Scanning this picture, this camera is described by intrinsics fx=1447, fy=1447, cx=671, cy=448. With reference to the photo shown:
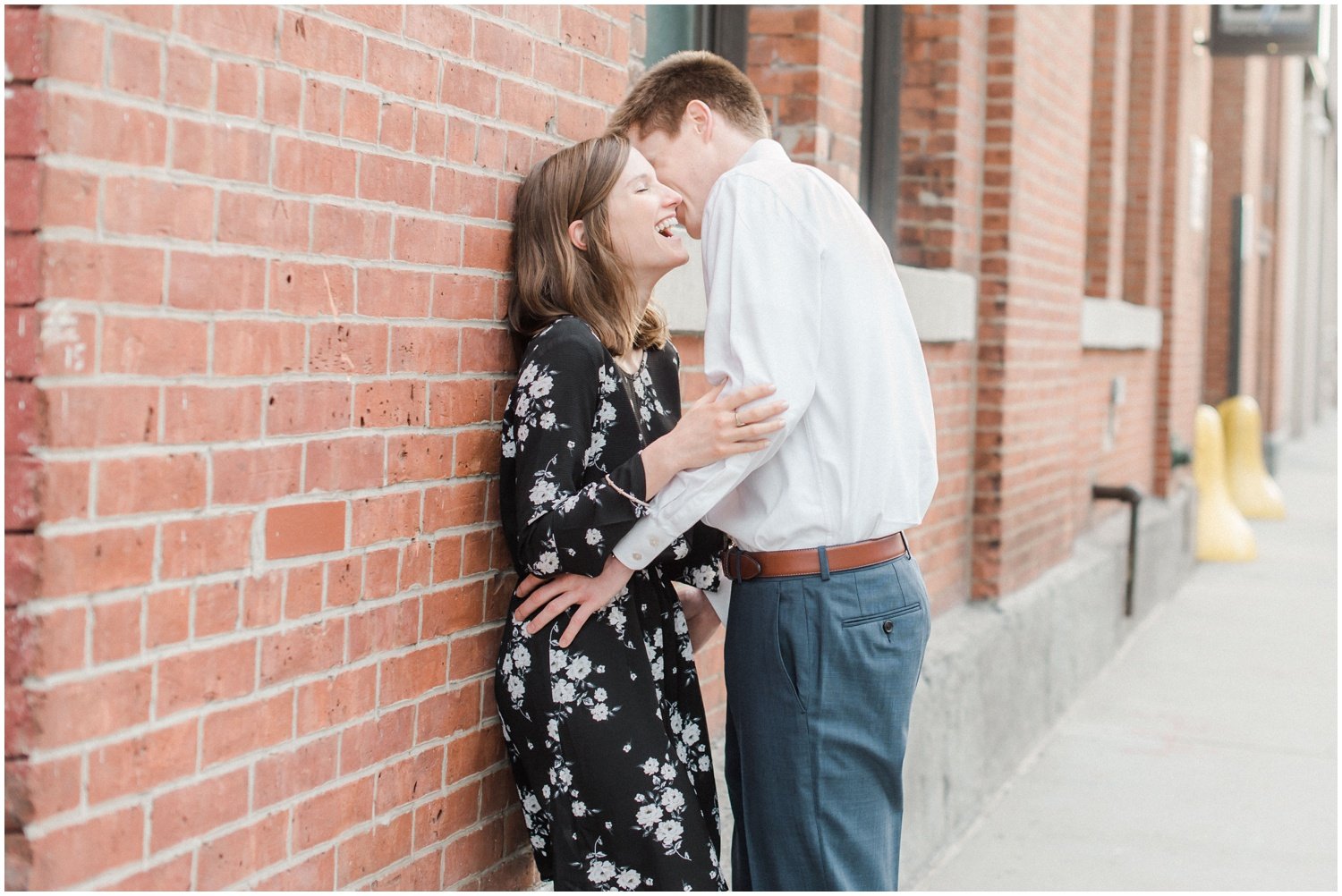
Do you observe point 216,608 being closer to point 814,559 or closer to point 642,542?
point 642,542

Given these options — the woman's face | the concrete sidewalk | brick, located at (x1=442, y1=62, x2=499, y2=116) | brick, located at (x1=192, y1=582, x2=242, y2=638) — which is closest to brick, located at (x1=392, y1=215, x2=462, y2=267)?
brick, located at (x1=442, y1=62, x2=499, y2=116)

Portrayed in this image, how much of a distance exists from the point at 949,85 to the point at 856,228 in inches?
121

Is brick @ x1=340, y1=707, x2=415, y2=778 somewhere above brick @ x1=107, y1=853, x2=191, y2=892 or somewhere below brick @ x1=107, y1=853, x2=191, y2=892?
above

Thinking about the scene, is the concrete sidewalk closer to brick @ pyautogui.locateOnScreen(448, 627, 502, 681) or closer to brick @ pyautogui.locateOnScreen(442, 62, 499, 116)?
brick @ pyautogui.locateOnScreen(448, 627, 502, 681)

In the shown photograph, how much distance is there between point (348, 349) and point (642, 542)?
631 millimetres

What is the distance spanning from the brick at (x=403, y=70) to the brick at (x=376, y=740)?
107 centimetres

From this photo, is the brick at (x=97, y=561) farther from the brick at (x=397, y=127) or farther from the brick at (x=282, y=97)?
the brick at (x=397, y=127)

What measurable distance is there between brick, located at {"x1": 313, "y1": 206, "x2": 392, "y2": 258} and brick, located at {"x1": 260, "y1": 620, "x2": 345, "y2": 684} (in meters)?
0.58

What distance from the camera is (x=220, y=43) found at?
6.71 feet

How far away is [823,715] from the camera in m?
2.73

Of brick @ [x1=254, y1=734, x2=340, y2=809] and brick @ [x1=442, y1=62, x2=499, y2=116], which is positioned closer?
brick @ [x1=254, y1=734, x2=340, y2=809]

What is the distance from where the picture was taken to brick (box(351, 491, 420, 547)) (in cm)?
241

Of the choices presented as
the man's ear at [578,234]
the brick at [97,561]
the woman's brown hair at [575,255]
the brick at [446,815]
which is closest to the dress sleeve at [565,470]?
the woman's brown hair at [575,255]

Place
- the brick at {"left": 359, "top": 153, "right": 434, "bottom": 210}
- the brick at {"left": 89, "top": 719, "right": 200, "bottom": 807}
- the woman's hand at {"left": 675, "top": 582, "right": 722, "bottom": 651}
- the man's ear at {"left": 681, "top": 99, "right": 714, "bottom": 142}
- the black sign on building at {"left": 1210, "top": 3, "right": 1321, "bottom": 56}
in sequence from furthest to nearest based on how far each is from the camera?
1. the black sign on building at {"left": 1210, "top": 3, "right": 1321, "bottom": 56}
2. the woman's hand at {"left": 675, "top": 582, "right": 722, "bottom": 651}
3. the man's ear at {"left": 681, "top": 99, "right": 714, "bottom": 142}
4. the brick at {"left": 359, "top": 153, "right": 434, "bottom": 210}
5. the brick at {"left": 89, "top": 719, "right": 200, "bottom": 807}
